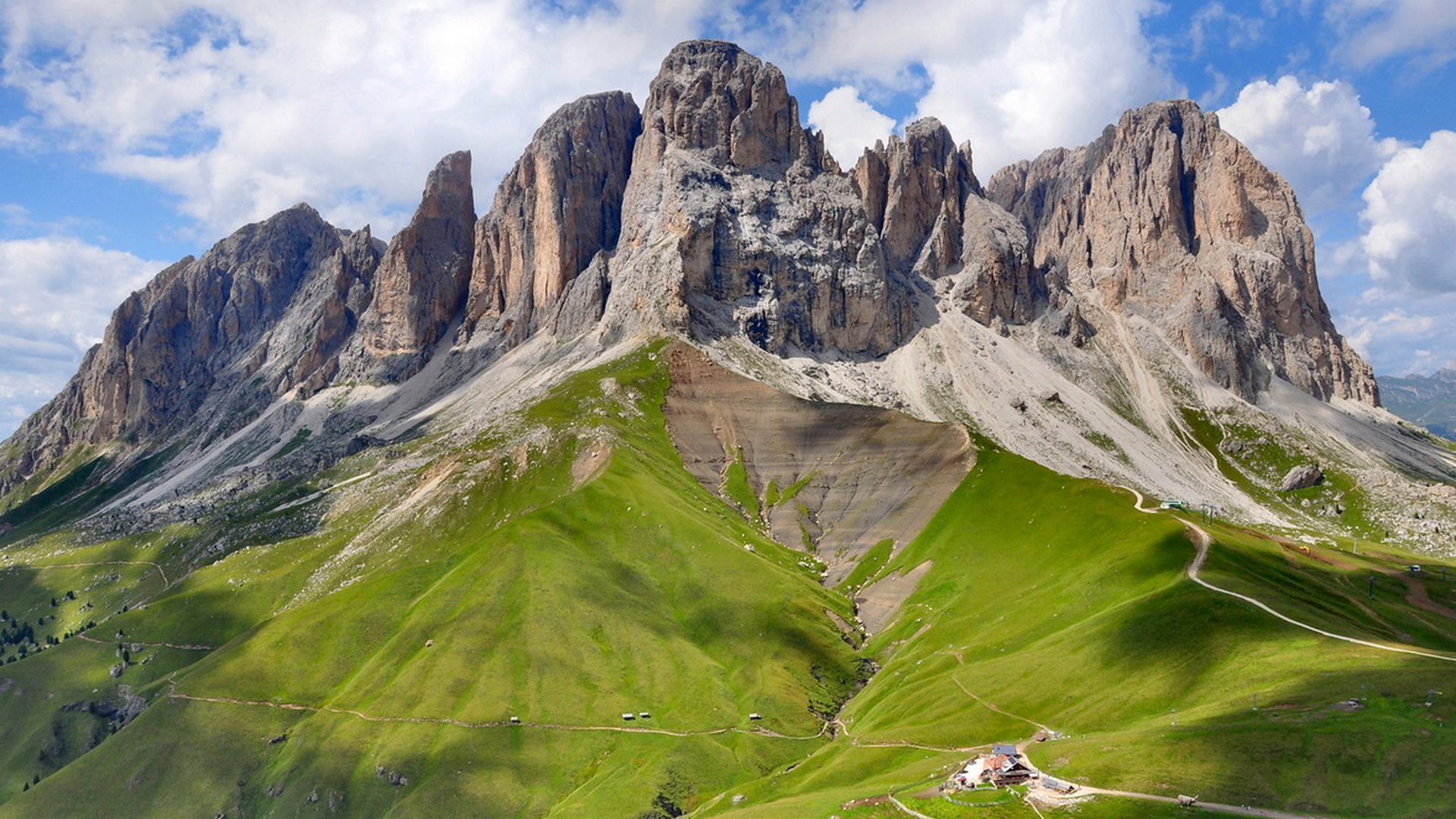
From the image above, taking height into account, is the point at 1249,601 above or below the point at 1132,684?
above

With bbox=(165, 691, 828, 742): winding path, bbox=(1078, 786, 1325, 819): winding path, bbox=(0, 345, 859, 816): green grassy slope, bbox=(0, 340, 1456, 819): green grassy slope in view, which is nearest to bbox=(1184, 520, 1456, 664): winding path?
bbox=(0, 340, 1456, 819): green grassy slope

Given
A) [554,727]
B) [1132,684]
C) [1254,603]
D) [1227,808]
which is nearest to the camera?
[1227,808]

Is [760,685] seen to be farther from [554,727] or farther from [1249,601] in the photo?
[1249,601]

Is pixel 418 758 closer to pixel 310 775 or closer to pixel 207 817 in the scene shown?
pixel 310 775

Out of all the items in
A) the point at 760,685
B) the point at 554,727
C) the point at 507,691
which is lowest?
the point at 554,727

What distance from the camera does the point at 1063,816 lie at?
71.1 metres

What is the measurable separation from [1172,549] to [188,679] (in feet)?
535

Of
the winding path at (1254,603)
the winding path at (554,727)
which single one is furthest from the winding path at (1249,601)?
the winding path at (554,727)

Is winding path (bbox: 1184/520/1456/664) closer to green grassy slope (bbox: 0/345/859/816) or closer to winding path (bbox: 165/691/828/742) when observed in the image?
winding path (bbox: 165/691/828/742)

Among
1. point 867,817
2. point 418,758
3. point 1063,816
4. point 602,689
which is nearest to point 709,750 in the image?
point 602,689

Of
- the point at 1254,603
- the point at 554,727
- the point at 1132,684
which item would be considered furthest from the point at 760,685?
the point at 1254,603

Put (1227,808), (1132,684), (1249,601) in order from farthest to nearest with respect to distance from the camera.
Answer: (1249,601), (1132,684), (1227,808)

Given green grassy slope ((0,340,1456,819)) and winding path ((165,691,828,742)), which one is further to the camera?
winding path ((165,691,828,742))

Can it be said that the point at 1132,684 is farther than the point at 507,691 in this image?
No
